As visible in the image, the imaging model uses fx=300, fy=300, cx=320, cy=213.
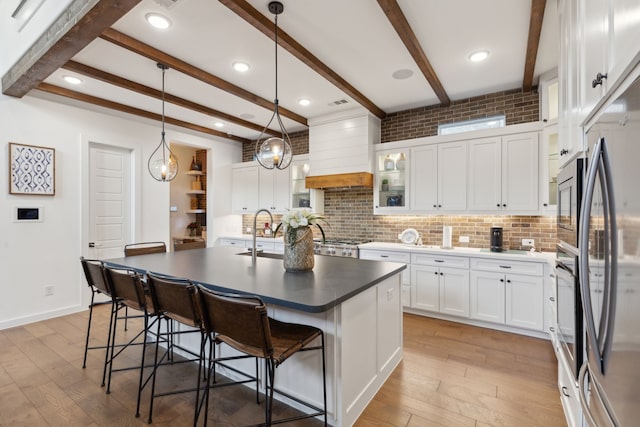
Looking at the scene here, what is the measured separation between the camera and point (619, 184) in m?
0.90

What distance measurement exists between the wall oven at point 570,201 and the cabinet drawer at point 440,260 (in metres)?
1.65

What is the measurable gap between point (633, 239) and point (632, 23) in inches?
24.7

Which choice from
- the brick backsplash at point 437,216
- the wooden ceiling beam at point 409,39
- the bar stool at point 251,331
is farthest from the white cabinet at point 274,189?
the bar stool at point 251,331

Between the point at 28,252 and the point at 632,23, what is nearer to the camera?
the point at 632,23

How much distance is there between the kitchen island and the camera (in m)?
1.79

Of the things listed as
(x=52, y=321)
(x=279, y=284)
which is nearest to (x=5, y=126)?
(x=52, y=321)

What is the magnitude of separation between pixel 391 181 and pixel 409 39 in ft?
7.00

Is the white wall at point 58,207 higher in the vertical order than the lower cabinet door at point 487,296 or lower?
higher

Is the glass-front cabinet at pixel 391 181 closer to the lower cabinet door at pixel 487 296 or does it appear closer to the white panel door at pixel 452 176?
the white panel door at pixel 452 176

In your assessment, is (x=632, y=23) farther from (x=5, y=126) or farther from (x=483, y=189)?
(x=5, y=126)

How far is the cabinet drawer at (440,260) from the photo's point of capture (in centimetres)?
356

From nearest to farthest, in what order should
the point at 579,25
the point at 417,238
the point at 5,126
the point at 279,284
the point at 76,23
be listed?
the point at 579,25, the point at 279,284, the point at 76,23, the point at 5,126, the point at 417,238

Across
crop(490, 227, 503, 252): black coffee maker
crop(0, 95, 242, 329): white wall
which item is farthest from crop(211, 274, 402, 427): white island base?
crop(0, 95, 242, 329): white wall

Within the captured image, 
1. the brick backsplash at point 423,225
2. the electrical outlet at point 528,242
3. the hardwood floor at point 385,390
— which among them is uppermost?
the brick backsplash at point 423,225
